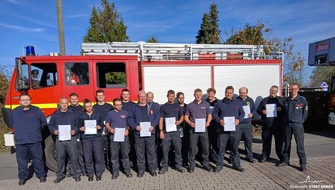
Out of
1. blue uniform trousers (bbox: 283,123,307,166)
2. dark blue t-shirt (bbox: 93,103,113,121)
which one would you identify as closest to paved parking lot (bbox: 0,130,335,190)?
blue uniform trousers (bbox: 283,123,307,166)

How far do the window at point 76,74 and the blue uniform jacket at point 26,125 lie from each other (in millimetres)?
1037

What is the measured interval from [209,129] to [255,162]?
1343mm

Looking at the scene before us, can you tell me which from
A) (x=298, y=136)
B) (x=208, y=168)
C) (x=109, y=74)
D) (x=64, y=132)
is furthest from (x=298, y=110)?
(x=64, y=132)

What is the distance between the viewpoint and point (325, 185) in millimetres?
4270

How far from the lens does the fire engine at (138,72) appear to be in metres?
5.25

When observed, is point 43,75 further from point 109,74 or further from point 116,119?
point 116,119

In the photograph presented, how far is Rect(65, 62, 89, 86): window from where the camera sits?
212 inches

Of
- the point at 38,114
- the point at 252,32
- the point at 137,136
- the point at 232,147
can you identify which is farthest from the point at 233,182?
the point at 252,32

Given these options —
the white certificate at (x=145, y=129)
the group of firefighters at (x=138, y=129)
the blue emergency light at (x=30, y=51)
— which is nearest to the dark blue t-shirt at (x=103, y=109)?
the group of firefighters at (x=138, y=129)

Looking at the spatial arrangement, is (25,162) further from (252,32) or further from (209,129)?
(252,32)

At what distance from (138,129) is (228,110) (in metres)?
1.96

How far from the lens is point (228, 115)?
16.5 ft

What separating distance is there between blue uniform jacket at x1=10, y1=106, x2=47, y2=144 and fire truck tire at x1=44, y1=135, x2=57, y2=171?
1.69ft

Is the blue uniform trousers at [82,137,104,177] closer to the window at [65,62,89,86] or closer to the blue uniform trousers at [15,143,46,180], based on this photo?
the blue uniform trousers at [15,143,46,180]
